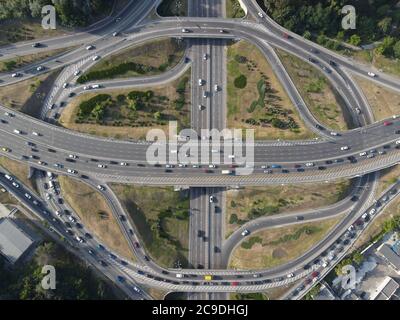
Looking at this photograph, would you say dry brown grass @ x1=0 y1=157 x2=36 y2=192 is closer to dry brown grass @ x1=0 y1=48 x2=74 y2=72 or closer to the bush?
dry brown grass @ x1=0 y1=48 x2=74 y2=72

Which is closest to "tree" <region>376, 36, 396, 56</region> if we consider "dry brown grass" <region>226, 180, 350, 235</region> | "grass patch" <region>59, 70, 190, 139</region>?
"dry brown grass" <region>226, 180, 350, 235</region>

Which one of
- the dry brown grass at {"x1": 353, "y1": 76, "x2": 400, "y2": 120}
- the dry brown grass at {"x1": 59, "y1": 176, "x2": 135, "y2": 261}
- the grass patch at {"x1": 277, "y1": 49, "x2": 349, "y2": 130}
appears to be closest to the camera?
the dry brown grass at {"x1": 59, "y1": 176, "x2": 135, "y2": 261}

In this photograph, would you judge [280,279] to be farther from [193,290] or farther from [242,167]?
[242,167]

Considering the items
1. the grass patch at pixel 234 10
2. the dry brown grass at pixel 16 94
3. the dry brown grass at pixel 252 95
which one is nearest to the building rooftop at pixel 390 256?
the dry brown grass at pixel 252 95

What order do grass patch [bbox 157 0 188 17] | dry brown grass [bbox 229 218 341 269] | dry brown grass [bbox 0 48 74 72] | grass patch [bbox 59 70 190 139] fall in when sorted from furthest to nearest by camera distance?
grass patch [bbox 157 0 188 17]
dry brown grass [bbox 229 218 341 269]
dry brown grass [bbox 0 48 74 72]
grass patch [bbox 59 70 190 139]

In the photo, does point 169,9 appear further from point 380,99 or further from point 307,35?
point 380,99

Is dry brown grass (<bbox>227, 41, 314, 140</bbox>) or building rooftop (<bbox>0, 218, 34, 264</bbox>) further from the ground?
dry brown grass (<bbox>227, 41, 314, 140</bbox>)

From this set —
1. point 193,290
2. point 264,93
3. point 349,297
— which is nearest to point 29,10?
point 264,93
